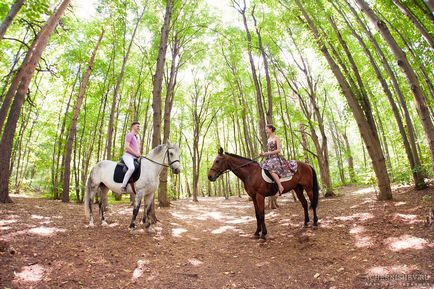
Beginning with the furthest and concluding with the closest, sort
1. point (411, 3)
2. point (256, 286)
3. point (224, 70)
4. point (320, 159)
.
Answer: point (224, 70)
point (320, 159)
point (411, 3)
point (256, 286)

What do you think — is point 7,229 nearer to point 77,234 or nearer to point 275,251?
point 77,234

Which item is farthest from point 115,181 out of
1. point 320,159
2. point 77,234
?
point 320,159

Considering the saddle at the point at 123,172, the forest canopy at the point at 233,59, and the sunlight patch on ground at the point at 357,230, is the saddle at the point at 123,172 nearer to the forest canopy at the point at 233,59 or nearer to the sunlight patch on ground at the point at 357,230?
the forest canopy at the point at 233,59

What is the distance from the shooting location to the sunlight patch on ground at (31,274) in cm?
366

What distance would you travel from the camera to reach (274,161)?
23.6 feet

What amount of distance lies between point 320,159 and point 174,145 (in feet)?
35.5

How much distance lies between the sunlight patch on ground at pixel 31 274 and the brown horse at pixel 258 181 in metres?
4.46

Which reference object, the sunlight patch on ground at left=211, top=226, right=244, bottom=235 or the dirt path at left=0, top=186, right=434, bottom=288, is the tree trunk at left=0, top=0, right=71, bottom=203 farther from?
the sunlight patch on ground at left=211, top=226, right=244, bottom=235

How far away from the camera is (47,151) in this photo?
26.5 m

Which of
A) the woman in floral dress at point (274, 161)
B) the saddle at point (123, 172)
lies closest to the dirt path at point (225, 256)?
the saddle at point (123, 172)

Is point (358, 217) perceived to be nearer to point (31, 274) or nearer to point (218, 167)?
point (218, 167)

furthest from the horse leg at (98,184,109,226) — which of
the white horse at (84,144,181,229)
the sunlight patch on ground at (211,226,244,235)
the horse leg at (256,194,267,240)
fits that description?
the horse leg at (256,194,267,240)

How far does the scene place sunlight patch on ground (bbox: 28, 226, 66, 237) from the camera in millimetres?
5840

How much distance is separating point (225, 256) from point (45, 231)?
14.8ft
